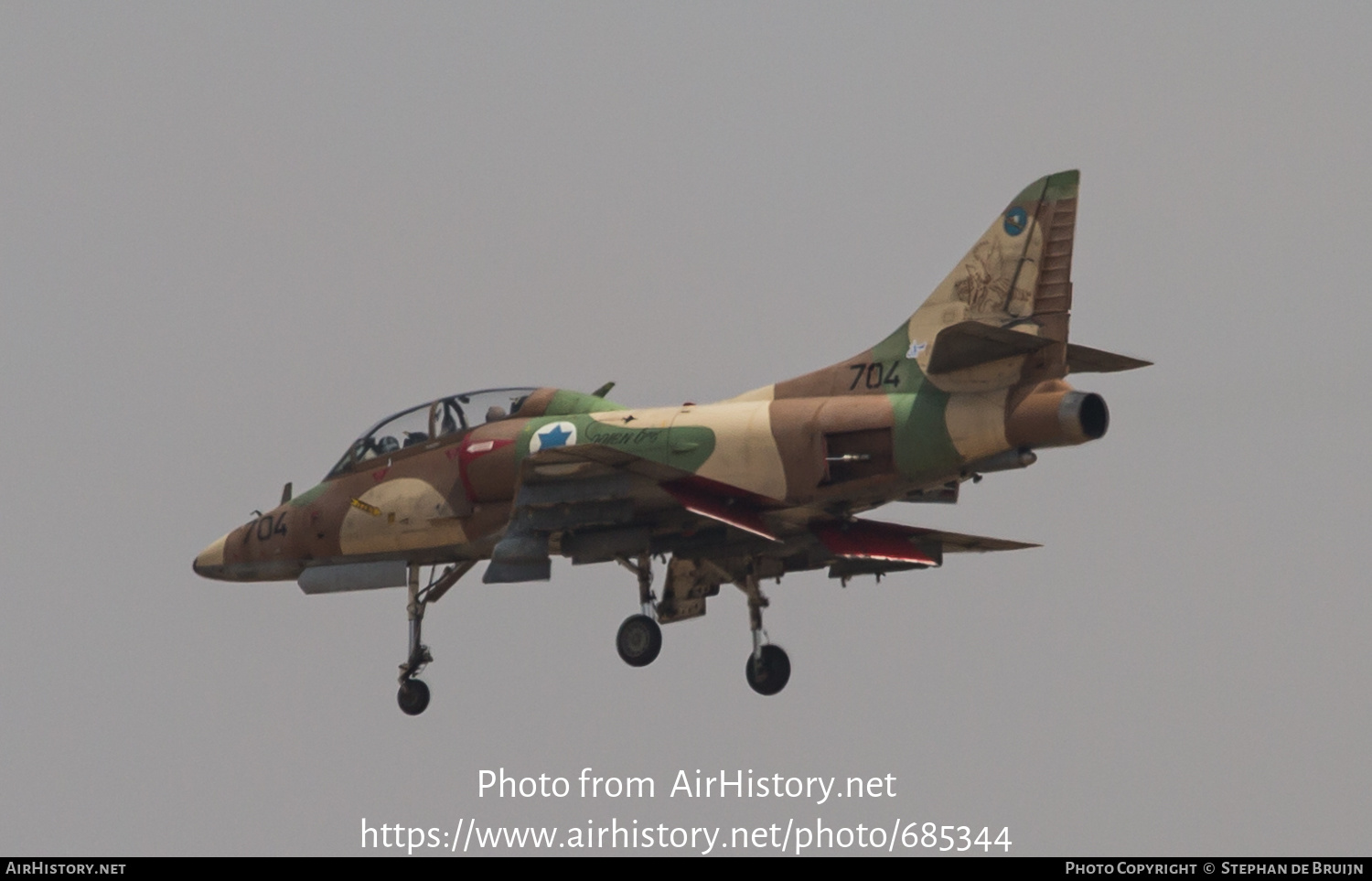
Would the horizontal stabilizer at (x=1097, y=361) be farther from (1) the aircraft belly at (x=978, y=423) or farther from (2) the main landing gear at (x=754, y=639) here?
(2) the main landing gear at (x=754, y=639)

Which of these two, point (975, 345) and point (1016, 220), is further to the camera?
point (1016, 220)

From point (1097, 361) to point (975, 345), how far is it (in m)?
2.01

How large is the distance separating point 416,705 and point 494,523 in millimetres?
3565

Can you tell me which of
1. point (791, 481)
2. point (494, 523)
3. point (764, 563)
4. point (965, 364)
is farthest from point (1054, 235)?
Result: point (494, 523)

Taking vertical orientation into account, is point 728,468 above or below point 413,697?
above

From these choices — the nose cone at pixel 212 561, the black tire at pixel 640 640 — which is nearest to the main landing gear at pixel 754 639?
the black tire at pixel 640 640

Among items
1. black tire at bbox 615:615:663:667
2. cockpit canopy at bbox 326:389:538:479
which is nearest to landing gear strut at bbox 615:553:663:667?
black tire at bbox 615:615:663:667

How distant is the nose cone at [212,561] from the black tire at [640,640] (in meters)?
7.64

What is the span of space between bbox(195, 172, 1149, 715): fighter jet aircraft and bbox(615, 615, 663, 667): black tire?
0.10 feet

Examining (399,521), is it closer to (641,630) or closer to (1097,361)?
(641,630)

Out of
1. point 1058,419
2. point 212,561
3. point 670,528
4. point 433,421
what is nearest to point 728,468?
point 670,528

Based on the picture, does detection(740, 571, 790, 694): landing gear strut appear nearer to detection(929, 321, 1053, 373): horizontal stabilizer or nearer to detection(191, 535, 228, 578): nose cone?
detection(929, 321, 1053, 373): horizontal stabilizer

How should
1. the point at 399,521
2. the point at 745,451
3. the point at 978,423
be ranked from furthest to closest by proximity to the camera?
the point at 399,521
the point at 745,451
the point at 978,423

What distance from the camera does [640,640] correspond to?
34156 mm
